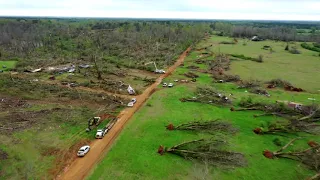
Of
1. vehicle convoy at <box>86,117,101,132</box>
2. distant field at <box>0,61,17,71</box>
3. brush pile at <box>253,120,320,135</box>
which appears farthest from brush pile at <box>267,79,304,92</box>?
distant field at <box>0,61,17,71</box>

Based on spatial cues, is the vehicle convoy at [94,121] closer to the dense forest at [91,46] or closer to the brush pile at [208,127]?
the brush pile at [208,127]

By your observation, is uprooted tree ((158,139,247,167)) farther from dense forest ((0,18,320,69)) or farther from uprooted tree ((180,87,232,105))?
dense forest ((0,18,320,69))

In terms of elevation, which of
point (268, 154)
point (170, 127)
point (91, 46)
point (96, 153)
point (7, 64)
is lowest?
point (96, 153)

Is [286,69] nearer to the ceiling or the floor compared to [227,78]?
nearer to the ceiling

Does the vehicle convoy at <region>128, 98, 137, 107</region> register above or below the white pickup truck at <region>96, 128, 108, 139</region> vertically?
above

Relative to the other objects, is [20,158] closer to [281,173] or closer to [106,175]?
[106,175]

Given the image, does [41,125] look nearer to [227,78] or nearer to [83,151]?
[83,151]

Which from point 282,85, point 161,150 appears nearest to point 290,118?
point 282,85

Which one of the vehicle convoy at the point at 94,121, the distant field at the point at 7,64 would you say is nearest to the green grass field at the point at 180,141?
the vehicle convoy at the point at 94,121
